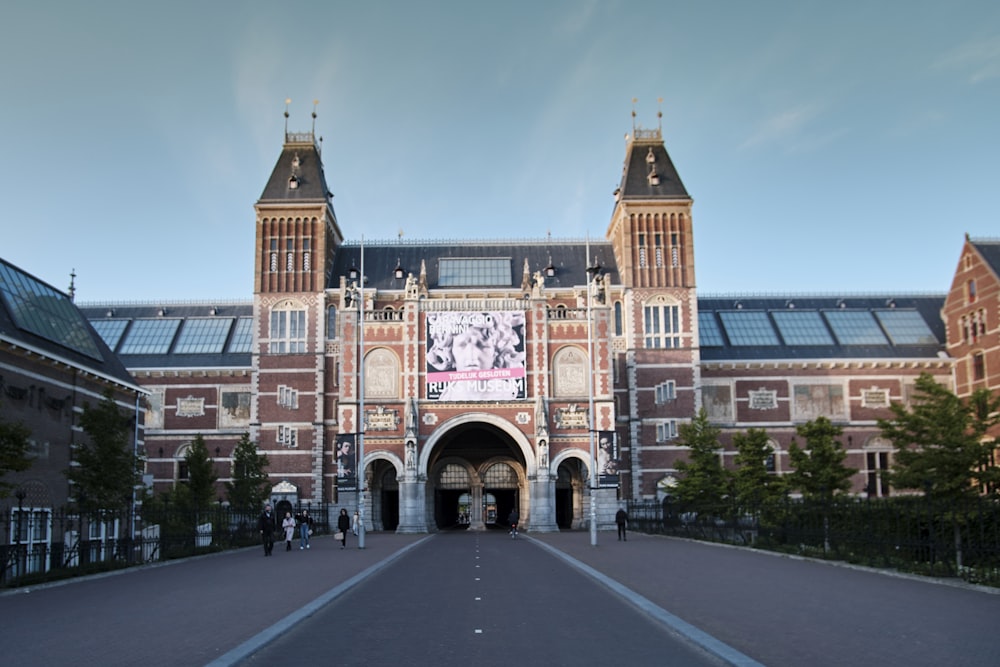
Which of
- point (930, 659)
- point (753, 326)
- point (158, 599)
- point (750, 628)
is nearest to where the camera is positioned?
point (930, 659)

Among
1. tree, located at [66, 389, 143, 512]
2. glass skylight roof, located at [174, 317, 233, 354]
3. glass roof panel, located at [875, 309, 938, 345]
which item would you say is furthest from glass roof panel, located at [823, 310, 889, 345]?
tree, located at [66, 389, 143, 512]

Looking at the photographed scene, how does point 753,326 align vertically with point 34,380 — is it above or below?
above

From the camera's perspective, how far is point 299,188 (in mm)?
58906

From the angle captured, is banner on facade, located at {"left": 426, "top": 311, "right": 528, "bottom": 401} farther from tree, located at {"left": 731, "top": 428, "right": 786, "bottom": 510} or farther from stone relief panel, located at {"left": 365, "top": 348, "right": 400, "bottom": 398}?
tree, located at {"left": 731, "top": 428, "right": 786, "bottom": 510}

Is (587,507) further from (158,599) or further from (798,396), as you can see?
(158,599)

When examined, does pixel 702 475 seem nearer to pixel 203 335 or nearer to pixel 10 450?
pixel 10 450

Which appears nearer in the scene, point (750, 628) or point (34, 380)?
point (750, 628)

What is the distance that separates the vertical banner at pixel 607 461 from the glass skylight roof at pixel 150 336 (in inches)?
1253

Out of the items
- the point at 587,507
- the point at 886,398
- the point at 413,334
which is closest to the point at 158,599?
the point at 413,334

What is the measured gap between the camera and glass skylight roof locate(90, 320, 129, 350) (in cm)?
6222

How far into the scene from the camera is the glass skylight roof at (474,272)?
60.4 m

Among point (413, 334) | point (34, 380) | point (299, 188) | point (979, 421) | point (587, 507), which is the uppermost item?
point (299, 188)

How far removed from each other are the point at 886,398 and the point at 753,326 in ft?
32.1

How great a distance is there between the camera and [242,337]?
205 feet
